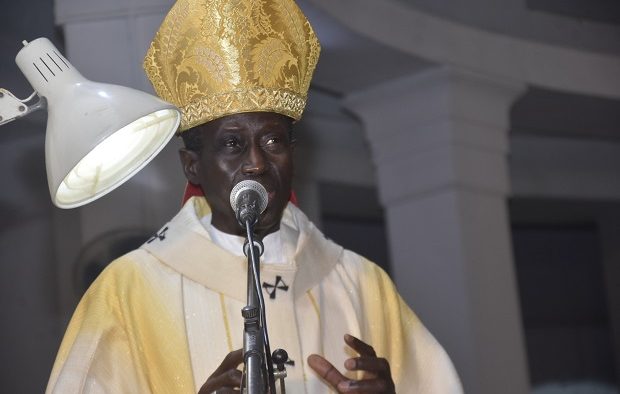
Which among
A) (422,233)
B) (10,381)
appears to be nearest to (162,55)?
(10,381)

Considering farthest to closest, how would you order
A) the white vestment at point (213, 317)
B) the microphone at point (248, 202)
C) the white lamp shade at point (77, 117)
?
the white vestment at point (213, 317) < the white lamp shade at point (77, 117) < the microphone at point (248, 202)

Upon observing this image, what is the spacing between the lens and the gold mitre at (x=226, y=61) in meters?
3.61

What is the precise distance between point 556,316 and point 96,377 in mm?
7223

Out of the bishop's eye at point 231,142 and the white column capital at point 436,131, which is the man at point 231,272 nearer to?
the bishop's eye at point 231,142

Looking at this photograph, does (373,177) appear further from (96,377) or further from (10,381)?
(96,377)

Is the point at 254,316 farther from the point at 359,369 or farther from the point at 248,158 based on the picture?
the point at 248,158

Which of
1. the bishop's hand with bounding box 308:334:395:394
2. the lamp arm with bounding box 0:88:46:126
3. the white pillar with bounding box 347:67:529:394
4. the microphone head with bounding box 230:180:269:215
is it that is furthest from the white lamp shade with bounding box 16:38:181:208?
the white pillar with bounding box 347:67:529:394

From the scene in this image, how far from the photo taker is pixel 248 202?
2.73 m

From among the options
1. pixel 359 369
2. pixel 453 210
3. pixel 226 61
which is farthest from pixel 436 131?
pixel 359 369

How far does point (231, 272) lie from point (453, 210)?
3.61 meters

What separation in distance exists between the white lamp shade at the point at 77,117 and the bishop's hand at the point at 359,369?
69 centimetres

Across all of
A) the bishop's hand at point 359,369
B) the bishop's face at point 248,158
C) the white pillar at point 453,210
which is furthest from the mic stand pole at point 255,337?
the white pillar at point 453,210

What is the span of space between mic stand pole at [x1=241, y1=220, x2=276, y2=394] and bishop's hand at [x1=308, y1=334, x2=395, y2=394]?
626 mm

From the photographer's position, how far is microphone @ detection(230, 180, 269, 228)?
2695 mm
